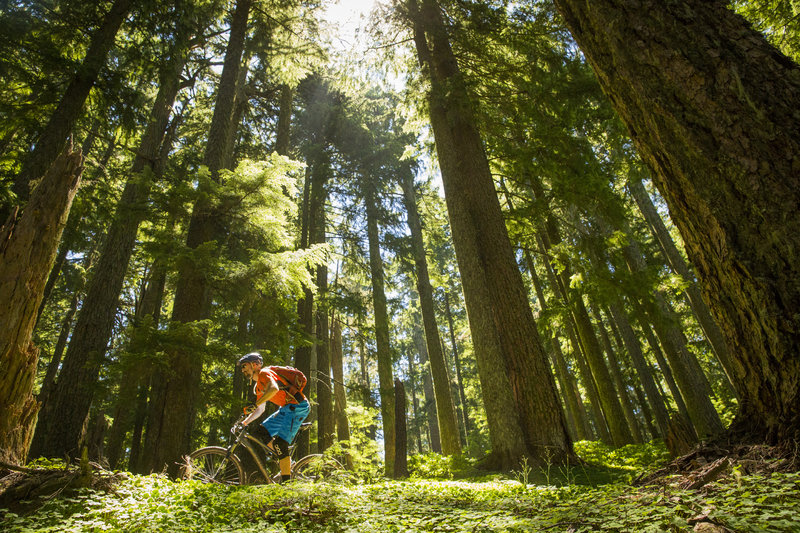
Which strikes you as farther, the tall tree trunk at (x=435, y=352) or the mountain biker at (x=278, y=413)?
the tall tree trunk at (x=435, y=352)

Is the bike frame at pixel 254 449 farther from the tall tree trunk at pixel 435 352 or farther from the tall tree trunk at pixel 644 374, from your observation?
the tall tree trunk at pixel 644 374

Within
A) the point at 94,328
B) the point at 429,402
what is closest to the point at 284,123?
the point at 94,328

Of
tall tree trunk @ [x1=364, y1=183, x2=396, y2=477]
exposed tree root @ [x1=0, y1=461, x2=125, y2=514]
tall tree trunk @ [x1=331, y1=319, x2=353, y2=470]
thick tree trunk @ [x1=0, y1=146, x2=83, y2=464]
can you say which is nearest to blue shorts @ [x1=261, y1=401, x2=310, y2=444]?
exposed tree root @ [x1=0, y1=461, x2=125, y2=514]

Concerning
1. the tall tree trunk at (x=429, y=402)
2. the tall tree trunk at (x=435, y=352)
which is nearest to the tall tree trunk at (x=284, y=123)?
the tall tree trunk at (x=435, y=352)

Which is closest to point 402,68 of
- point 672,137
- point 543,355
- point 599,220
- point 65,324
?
point 599,220

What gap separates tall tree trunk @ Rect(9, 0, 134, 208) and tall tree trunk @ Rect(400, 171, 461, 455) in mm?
9541

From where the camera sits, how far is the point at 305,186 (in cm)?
1432

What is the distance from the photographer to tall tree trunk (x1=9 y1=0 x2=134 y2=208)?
20.9 ft

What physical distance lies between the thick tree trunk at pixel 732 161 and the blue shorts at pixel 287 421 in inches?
188

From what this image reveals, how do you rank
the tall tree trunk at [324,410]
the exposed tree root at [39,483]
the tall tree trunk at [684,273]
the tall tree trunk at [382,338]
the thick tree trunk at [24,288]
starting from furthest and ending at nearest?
the tall tree trunk at [382,338] → the tall tree trunk at [324,410] → the tall tree trunk at [684,273] → the thick tree trunk at [24,288] → the exposed tree root at [39,483]

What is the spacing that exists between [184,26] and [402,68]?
5.23 m

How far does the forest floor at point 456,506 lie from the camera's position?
1777 mm

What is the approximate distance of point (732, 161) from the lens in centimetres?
227

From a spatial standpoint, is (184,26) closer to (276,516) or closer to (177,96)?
(177,96)
